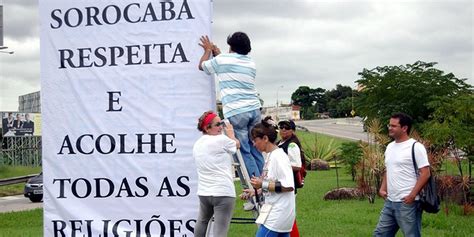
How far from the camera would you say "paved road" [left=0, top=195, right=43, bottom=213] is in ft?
75.9

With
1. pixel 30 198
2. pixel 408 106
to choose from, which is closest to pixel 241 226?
pixel 408 106

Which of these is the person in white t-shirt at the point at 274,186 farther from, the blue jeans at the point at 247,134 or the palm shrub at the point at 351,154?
the palm shrub at the point at 351,154

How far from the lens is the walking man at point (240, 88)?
21.8 ft

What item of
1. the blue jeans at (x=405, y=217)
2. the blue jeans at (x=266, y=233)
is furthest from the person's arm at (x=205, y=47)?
the blue jeans at (x=405, y=217)

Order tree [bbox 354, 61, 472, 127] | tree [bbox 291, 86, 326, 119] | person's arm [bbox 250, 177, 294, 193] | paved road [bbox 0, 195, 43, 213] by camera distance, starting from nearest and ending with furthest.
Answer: person's arm [bbox 250, 177, 294, 193] → tree [bbox 354, 61, 472, 127] → paved road [bbox 0, 195, 43, 213] → tree [bbox 291, 86, 326, 119]

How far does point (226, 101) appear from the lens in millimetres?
6703

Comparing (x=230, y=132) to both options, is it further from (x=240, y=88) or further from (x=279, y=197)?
(x=279, y=197)

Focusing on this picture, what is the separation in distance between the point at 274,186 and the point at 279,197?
0.50ft

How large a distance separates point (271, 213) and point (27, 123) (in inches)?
1678

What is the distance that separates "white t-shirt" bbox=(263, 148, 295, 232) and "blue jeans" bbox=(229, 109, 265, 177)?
869mm

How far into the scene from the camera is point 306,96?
117m

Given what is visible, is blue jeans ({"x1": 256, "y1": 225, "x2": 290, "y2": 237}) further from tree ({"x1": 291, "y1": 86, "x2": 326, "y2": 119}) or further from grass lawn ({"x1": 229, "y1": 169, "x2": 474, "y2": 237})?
tree ({"x1": 291, "y1": 86, "x2": 326, "y2": 119})

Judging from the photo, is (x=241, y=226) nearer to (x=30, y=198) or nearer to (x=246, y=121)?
(x=246, y=121)

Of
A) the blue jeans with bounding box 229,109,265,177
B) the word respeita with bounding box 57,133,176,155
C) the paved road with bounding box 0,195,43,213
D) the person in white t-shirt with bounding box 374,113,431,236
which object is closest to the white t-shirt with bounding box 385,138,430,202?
the person in white t-shirt with bounding box 374,113,431,236
